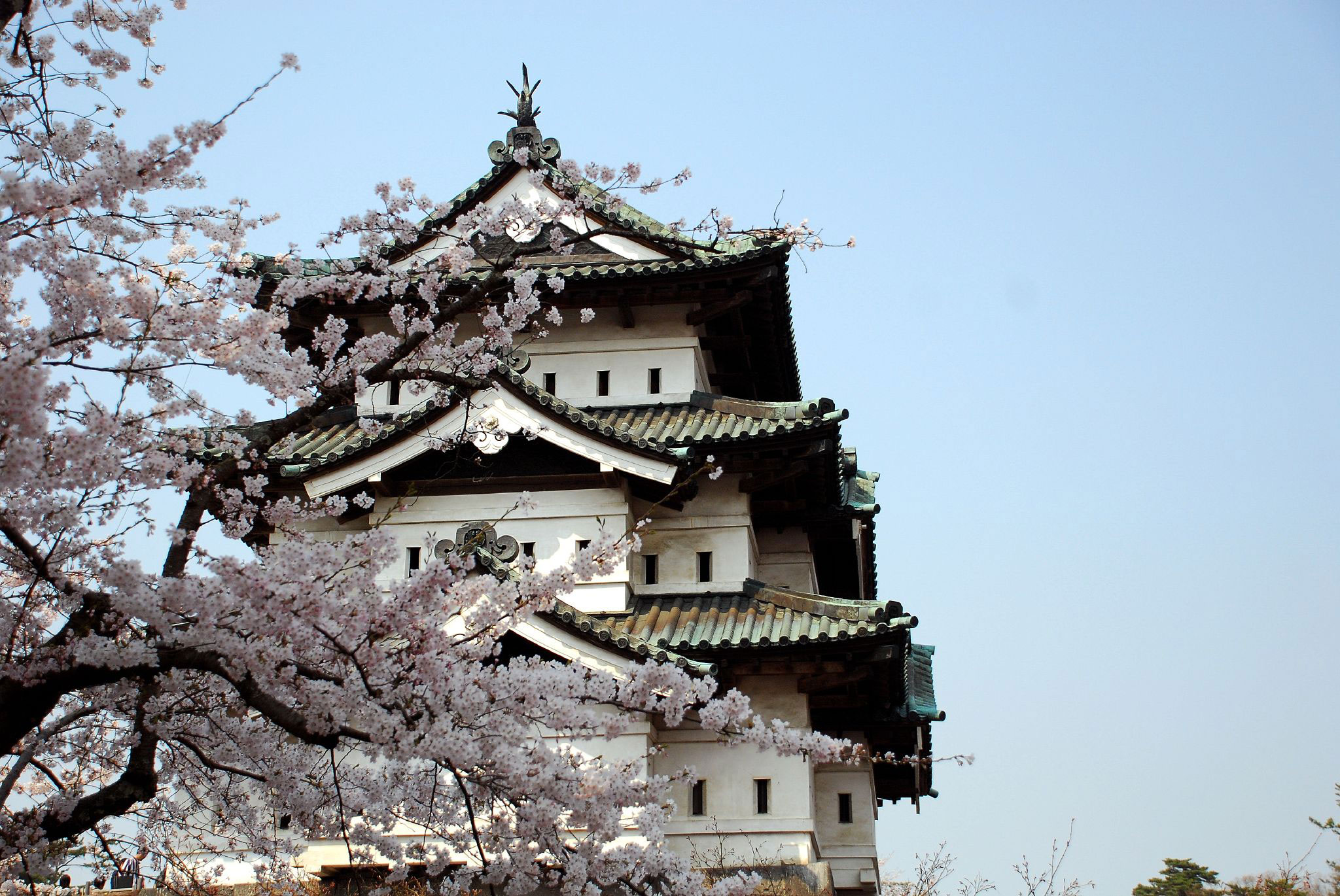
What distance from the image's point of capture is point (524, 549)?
50.3 feet

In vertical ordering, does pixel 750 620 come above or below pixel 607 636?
above

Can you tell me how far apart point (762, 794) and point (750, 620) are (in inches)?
75.3

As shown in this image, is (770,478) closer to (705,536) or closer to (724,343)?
(705,536)

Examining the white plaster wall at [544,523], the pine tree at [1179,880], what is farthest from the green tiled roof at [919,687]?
the pine tree at [1179,880]

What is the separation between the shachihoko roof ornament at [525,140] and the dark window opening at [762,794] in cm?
908

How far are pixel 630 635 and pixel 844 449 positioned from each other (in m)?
6.73

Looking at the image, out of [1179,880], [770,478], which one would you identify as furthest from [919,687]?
[1179,880]

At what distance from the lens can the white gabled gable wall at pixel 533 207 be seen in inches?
674

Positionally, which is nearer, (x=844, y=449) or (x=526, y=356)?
(x=526, y=356)

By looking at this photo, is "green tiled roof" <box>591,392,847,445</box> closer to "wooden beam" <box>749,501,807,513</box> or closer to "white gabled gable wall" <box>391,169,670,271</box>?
"wooden beam" <box>749,501,807,513</box>

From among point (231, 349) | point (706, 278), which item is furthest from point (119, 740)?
point (706, 278)

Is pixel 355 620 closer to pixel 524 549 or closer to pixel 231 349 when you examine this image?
pixel 231 349

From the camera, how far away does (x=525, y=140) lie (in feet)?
60.4

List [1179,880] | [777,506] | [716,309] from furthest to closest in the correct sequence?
1. [1179,880]
2. [716,309]
3. [777,506]
